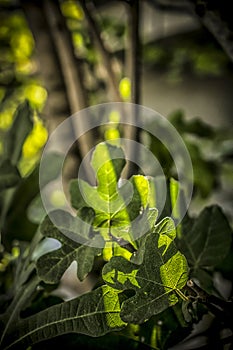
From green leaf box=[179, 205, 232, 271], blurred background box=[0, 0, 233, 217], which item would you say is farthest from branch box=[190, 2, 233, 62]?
green leaf box=[179, 205, 232, 271]

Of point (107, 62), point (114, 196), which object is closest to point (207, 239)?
point (114, 196)

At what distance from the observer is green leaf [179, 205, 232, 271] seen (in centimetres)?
37

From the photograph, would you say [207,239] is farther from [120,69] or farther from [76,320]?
[120,69]

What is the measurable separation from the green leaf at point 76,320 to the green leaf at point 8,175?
0.41 ft

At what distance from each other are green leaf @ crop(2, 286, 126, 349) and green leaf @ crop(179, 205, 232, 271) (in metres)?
0.10

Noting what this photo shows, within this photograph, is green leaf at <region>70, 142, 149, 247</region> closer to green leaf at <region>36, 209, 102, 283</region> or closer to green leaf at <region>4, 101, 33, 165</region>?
green leaf at <region>36, 209, 102, 283</region>

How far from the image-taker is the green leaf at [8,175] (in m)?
0.41

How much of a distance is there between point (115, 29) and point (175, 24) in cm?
39

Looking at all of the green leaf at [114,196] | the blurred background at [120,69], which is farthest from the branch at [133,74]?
the green leaf at [114,196]

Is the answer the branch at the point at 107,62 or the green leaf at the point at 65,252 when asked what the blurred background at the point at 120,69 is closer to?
the branch at the point at 107,62

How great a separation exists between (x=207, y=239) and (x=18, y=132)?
196 mm

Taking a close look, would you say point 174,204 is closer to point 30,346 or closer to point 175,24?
point 30,346

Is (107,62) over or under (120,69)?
over

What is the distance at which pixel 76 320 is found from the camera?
11.7 inches
